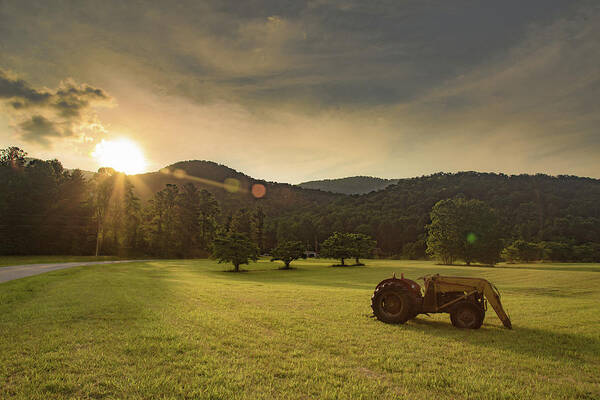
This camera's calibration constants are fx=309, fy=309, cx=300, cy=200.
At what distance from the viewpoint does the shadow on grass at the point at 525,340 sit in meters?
7.58

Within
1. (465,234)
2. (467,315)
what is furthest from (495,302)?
(465,234)

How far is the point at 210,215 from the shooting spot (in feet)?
305

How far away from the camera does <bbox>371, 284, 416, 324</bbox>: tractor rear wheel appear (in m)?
10.4

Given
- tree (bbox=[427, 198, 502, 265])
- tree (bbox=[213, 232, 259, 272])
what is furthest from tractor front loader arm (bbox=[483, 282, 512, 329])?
tree (bbox=[427, 198, 502, 265])

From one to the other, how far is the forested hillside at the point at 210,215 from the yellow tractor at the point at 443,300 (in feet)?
213

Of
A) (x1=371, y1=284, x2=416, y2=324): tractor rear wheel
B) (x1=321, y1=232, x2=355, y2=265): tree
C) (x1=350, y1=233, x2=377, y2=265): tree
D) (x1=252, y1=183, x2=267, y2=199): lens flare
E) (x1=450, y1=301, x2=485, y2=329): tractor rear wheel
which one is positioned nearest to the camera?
(x1=450, y1=301, x2=485, y2=329): tractor rear wheel

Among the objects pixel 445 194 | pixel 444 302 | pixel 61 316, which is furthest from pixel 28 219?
pixel 445 194

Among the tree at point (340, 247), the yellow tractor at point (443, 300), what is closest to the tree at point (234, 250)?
the tree at point (340, 247)

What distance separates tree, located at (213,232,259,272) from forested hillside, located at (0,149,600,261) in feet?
122

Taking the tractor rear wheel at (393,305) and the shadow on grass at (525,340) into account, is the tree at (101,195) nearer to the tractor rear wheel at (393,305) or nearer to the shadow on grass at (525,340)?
the tractor rear wheel at (393,305)

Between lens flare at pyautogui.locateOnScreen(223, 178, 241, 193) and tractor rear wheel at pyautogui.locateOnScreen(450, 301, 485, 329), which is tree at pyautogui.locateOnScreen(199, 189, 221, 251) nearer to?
lens flare at pyautogui.locateOnScreen(223, 178, 241, 193)

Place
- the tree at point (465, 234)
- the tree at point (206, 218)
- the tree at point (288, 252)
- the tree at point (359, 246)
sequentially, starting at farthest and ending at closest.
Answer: the tree at point (206, 218) → the tree at point (465, 234) → the tree at point (359, 246) → the tree at point (288, 252)

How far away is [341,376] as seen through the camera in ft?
18.8

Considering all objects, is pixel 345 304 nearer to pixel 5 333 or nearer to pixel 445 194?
pixel 5 333
